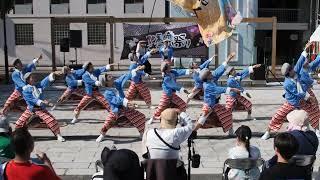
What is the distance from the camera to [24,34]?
33594 mm

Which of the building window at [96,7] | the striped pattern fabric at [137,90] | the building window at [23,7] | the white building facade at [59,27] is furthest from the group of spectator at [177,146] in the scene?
the building window at [23,7]

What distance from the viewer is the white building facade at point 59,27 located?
32.8 meters

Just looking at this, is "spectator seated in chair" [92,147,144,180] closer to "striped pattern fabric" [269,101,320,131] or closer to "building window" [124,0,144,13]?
"striped pattern fabric" [269,101,320,131]

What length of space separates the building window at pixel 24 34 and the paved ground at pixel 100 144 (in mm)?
20015

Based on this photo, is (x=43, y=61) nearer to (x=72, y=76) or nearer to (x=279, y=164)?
(x=72, y=76)

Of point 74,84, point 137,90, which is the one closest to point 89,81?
point 74,84

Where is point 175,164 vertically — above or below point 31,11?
below

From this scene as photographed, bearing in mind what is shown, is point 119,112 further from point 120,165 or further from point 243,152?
point 120,165

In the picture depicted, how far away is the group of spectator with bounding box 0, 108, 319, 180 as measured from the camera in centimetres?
429

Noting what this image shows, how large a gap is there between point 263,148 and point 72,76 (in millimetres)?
5724

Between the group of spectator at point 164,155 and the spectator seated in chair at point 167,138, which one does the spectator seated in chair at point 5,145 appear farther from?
the spectator seated in chair at point 167,138

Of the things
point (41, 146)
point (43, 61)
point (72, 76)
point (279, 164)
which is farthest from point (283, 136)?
point (43, 61)

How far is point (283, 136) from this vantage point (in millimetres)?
4398

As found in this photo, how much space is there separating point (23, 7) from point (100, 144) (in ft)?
84.2
